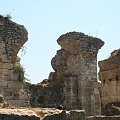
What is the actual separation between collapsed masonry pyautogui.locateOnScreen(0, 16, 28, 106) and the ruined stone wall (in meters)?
5.41

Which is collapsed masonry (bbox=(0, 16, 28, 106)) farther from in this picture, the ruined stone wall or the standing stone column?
the ruined stone wall

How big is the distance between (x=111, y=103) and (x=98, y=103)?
61.0 inches

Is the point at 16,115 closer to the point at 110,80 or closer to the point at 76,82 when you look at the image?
the point at 76,82

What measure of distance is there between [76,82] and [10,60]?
3.73 metres

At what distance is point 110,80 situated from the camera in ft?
60.5

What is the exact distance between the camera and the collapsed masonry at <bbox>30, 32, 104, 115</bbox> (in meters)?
16.3

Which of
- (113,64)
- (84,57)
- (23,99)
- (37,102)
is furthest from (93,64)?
(23,99)

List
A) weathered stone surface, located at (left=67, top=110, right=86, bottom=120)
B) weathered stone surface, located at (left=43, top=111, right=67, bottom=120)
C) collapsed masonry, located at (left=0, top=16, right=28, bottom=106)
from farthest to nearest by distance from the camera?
collapsed masonry, located at (left=0, top=16, right=28, bottom=106) < weathered stone surface, located at (left=67, top=110, right=86, bottom=120) < weathered stone surface, located at (left=43, top=111, right=67, bottom=120)

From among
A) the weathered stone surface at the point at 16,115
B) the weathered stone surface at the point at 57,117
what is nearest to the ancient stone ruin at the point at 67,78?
the weathered stone surface at the point at 57,117

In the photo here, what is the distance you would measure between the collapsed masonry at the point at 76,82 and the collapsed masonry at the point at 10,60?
80.6 inches

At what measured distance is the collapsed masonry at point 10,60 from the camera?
13.9 meters

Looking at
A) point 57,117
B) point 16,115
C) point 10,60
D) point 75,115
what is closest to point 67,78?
point 10,60

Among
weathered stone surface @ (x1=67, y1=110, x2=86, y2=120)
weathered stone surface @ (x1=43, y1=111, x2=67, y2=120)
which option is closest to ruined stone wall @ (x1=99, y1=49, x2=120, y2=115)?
weathered stone surface @ (x1=67, y1=110, x2=86, y2=120)

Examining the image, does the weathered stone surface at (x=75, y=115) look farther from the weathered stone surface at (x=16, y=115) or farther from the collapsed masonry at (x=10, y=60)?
the collapsed masonry at (x=10, y=60)
